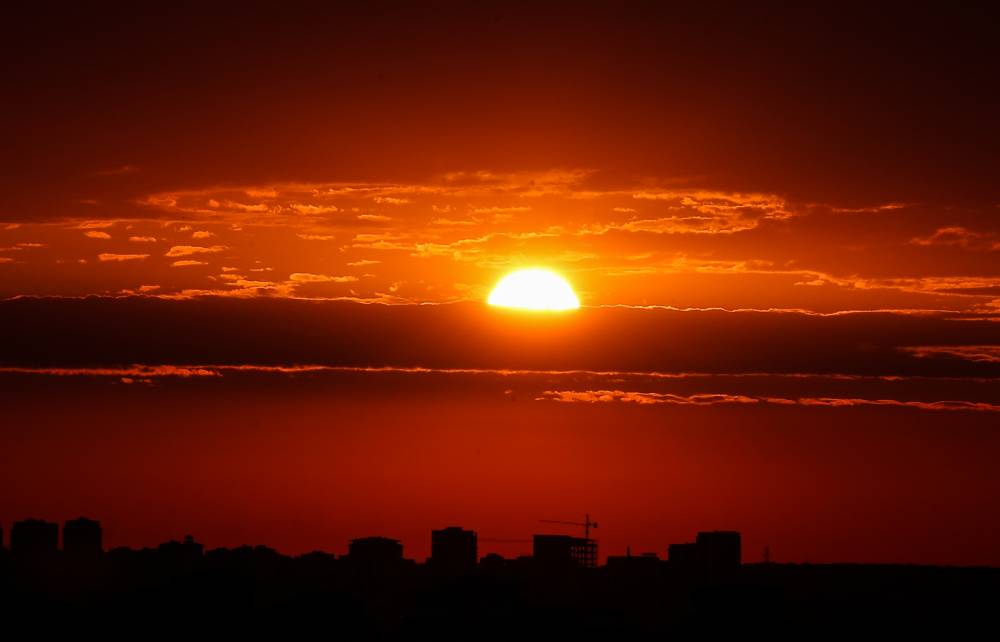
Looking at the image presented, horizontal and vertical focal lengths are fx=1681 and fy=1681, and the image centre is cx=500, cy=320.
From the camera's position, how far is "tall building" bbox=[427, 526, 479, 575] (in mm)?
161500

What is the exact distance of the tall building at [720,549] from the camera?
158m

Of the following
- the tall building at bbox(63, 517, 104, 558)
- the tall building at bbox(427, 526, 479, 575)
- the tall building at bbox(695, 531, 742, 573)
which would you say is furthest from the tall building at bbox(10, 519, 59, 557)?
the tall building at bbox(695, 531, 742, 573)

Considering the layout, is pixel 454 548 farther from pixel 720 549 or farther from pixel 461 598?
pixel 461 598

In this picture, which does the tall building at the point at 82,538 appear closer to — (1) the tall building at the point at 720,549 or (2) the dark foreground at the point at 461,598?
(2) the dark foreground at the point at 461,598

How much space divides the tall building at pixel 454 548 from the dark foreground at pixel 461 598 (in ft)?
13.0

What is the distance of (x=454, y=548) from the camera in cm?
16588

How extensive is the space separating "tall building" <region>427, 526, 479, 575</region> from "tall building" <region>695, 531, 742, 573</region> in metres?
22.2

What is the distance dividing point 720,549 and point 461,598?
51.1 meters

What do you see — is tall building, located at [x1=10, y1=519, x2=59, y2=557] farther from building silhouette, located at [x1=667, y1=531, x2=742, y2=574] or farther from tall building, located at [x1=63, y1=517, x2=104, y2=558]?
building silhouette, located at [x1=667, y1=531, x2=742, y2=574]

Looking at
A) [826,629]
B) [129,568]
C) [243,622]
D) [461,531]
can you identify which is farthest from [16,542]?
[826,629]

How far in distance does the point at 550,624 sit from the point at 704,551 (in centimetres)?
6115

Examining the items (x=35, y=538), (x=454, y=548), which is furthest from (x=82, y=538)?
(x=454, y=548)

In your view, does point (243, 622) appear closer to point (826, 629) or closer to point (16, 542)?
point (826, 629)

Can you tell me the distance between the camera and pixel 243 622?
9731 centimetres
